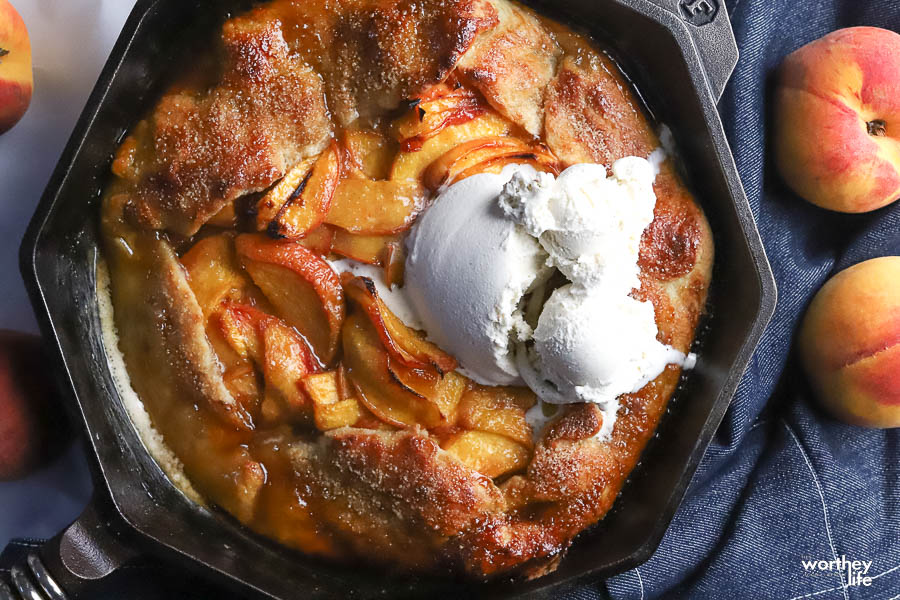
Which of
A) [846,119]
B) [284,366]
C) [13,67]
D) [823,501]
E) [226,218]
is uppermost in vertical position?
[13,67]

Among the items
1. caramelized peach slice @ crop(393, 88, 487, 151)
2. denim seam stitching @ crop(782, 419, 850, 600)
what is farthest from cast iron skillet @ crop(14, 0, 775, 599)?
denim seam stitching @ crop(782, 419, 850, 600)

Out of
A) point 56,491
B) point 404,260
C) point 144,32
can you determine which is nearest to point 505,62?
point 404,260

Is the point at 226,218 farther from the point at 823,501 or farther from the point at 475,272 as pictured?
the point at 823,501

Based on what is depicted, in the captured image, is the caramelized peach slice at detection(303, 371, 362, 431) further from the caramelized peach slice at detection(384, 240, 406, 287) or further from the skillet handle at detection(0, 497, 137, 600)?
the skillet handle at detection(0, 497, 137, 600)

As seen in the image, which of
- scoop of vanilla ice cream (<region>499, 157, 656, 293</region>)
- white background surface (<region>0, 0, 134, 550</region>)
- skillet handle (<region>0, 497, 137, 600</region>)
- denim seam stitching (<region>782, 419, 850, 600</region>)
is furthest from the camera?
denim seam stitching (<region>782, 419, 850, 600</region>)

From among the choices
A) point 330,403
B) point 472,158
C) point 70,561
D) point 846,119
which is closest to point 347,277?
point 330,403

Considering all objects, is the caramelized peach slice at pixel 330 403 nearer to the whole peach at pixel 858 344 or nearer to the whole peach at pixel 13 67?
the whole peach at pixel 13 67
